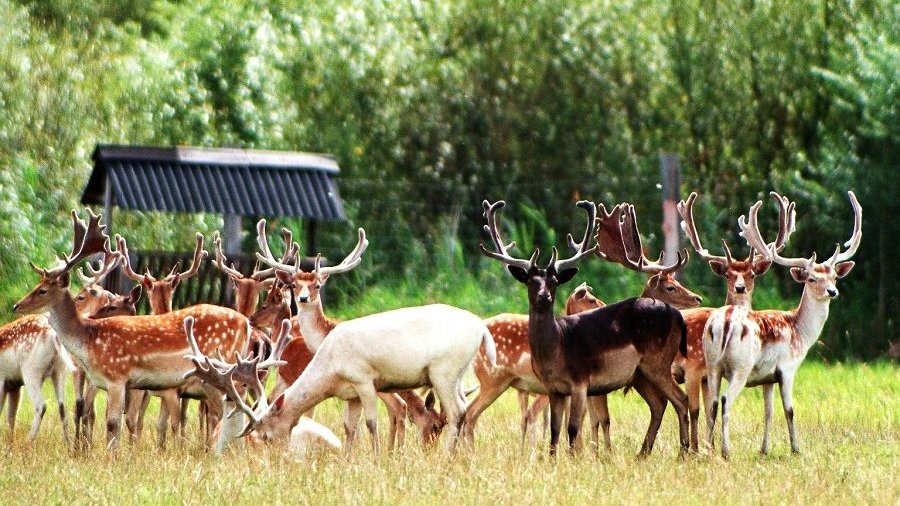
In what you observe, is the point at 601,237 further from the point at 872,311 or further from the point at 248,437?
the point at 872,311

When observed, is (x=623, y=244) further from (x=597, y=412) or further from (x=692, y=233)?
(x=597, y=412)

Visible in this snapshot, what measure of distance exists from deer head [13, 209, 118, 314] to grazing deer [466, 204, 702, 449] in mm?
2746

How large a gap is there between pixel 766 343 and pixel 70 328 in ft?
14.8

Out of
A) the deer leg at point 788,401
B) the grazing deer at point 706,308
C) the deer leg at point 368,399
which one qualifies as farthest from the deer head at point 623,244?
the deer leg at point 368,399

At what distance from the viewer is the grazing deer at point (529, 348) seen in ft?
36.4

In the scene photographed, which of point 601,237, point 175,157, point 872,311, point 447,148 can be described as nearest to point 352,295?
point 447,148

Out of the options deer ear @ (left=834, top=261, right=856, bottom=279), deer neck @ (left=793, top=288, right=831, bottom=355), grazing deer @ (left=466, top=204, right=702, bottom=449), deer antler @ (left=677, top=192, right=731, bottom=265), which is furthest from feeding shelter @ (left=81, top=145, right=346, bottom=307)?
deer neck @ (left=793, top=288, right=831, bottom=355)

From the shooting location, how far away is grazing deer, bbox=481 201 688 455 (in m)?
10.4

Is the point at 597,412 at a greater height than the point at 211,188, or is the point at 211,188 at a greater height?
the point at 211,188

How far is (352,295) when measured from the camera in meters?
21.3

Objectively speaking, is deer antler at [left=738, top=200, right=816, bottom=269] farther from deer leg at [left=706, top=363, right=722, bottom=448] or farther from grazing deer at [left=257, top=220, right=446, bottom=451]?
grazing deer at [left=257, top=220, right=446, bottom=451]

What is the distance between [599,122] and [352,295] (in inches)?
163

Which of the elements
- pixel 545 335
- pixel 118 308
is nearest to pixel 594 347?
pixel 545 335

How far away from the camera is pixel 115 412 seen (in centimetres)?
1098
